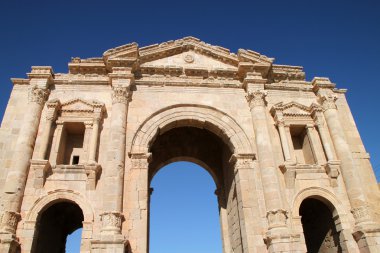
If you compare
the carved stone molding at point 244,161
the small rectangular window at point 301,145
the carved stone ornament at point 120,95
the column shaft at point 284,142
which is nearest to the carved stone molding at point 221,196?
the carved stone molding at point 244,161

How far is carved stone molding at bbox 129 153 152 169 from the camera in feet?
41.2

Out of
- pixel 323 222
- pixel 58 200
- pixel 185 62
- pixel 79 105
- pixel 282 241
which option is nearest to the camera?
pixel 282 241

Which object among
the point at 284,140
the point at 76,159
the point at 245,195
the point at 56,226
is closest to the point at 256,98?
the point at 284,140

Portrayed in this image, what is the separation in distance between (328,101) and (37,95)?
12.4 meters

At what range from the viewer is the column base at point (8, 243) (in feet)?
33.1

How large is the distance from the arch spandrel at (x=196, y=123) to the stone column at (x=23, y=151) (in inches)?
155

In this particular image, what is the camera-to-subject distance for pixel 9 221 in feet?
35.1

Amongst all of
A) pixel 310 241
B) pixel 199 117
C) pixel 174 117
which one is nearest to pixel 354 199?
pixel 310 241

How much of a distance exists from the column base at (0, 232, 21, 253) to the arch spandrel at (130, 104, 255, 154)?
209 inches

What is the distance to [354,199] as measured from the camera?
12469 mm

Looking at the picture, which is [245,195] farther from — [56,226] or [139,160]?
[56,226]

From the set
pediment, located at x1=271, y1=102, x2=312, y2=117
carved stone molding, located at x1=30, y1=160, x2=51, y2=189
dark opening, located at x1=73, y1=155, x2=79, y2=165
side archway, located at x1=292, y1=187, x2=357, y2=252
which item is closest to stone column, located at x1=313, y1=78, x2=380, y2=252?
side archway, located at x1=292, y1=187, x2=357, y2=252

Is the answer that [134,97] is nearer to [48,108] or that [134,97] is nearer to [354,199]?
[48,108]

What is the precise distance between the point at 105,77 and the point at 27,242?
7260 millimetres
